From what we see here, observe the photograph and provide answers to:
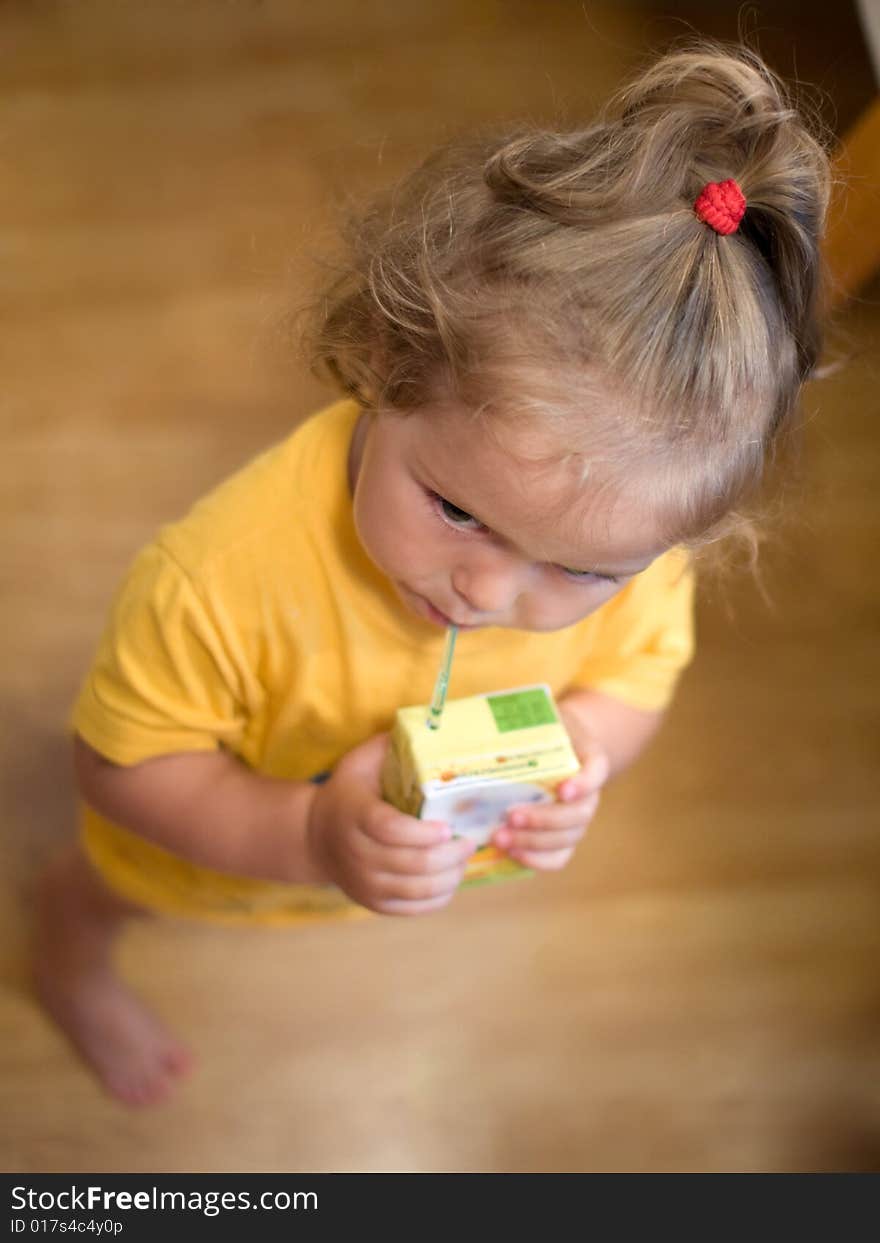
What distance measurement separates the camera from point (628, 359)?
555 mm

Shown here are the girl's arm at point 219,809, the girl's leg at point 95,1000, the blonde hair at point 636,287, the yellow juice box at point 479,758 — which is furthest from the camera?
the girl's leg at point 95,1000

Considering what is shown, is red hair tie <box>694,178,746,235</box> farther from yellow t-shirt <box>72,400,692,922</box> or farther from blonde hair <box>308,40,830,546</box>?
yellow t-shirt <box>72,400,692,922</box>

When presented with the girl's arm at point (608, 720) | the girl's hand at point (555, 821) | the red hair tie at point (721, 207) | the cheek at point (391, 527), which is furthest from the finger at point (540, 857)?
the red hair tie at point (721, 207)

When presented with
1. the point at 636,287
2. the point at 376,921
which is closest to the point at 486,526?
the point at 636,287

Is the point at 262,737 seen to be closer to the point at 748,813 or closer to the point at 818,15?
the point at 748,813

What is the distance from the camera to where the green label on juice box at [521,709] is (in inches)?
27.6

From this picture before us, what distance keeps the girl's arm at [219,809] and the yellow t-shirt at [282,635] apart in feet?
0.07

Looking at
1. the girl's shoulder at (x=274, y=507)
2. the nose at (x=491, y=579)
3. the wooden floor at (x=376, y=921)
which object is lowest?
the wooden floor at (x=376, y=921)

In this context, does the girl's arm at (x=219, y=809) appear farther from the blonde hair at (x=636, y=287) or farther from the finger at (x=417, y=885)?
the blonde hair at (x=636, y=287)

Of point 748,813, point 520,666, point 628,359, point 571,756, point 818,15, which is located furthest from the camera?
point 818,15

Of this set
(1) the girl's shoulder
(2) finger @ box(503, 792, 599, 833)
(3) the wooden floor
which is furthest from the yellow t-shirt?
(3) the wooden floor

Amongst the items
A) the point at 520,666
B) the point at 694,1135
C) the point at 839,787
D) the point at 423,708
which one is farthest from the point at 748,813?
the point at 423,708

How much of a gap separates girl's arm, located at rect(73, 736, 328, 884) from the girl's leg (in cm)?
27

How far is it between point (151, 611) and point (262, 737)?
0.15m
